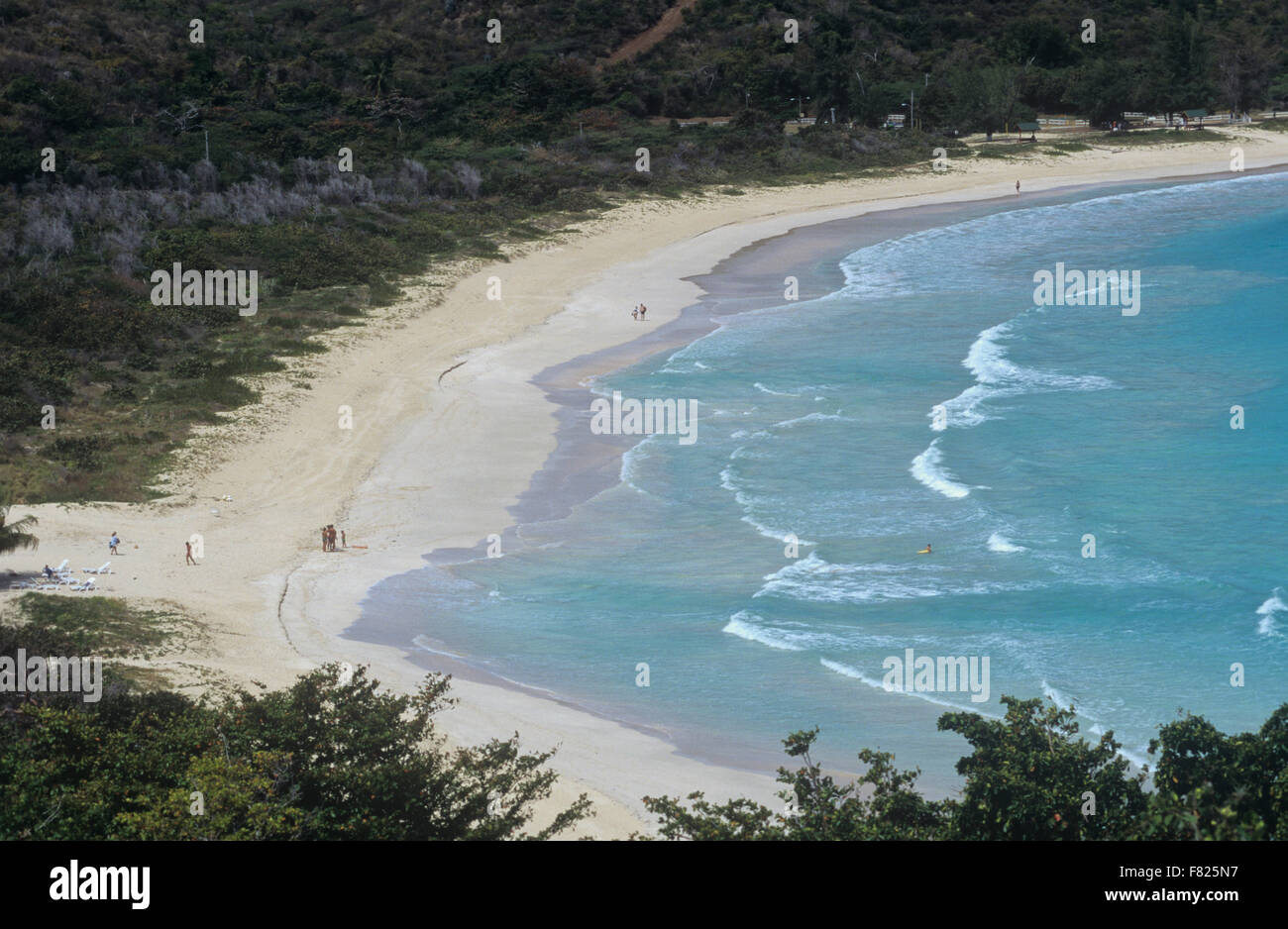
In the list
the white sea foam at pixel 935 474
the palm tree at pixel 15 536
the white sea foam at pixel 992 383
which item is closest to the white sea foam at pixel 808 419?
the white sea foam at pixel 992 383

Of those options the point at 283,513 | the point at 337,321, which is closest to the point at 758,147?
the point at 337,321

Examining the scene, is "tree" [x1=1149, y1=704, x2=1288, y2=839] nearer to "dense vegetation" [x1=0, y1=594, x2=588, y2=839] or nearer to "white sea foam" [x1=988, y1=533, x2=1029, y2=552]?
"dense vegetation" [x1=0, y1=594, x2=588, y2=839]

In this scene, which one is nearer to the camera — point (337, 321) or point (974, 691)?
point (974, 691)

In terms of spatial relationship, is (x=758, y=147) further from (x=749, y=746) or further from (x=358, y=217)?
(x=749, y=746)
